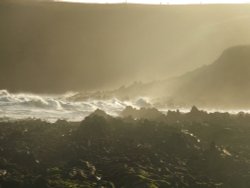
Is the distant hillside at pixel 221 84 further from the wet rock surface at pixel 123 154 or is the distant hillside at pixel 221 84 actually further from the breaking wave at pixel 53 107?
the wet rock surface at pixel 123 154

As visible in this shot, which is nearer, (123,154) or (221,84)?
(123,154)

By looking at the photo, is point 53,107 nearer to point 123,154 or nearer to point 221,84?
point 221,84

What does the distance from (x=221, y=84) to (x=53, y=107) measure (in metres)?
17.5

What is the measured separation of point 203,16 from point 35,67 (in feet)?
89.1

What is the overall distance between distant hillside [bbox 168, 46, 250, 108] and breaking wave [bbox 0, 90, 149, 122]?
202 inches

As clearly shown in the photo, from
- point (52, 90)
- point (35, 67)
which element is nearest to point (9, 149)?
point (52, 90)

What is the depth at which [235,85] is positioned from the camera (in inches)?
2298

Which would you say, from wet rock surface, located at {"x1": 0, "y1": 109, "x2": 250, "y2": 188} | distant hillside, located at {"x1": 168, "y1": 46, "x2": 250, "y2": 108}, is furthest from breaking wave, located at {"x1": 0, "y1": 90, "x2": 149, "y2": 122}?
wet rock surface, located at {"x1": 0, "y1": 109, "x2": 250, "y2": 188}

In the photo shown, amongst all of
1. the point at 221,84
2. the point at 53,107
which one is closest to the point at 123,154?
the point at 53,107

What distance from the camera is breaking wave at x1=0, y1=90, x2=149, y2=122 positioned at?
44500 mm

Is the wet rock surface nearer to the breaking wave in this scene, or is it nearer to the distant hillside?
the breaking wave

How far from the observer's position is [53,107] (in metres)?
50.0

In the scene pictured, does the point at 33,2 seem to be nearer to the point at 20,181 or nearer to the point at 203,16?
the point at 203,16

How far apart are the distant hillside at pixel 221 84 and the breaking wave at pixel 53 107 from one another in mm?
5119
